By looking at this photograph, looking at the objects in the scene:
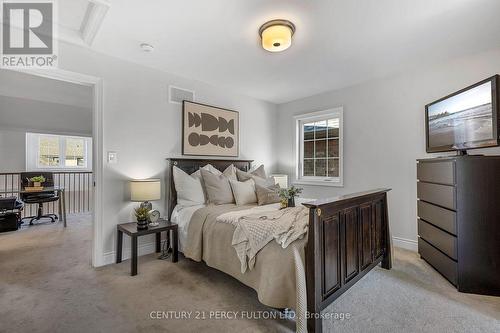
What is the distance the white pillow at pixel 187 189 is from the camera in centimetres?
309

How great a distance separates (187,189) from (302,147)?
2583 mm

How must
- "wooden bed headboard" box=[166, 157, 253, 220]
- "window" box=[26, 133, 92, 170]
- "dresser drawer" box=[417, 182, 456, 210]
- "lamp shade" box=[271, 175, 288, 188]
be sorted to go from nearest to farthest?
"dresser drawer" box=[417, 182, 456, 210] → "wooden bed headboard" box=[166, 157, 253, 220] → "lamp shade" box=[271, 175, 288, 188] → "window" box=[26, 133, 92, 170]

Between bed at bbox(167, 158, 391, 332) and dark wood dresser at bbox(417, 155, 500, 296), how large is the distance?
552mm

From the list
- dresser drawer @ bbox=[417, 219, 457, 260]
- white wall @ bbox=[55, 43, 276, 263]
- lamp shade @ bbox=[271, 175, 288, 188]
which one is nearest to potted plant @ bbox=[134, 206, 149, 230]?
→ white wall @ bbox=[55, 43, 276, 263]

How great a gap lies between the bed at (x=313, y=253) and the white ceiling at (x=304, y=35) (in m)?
1.60

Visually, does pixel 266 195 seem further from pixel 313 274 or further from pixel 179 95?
pixel 179 95

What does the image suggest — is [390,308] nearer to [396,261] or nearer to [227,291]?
[396,261]

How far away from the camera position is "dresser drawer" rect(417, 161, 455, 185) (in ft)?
7.56

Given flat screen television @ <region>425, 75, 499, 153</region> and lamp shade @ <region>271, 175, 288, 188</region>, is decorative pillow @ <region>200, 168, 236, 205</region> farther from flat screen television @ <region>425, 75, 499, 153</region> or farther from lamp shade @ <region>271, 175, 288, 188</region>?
flat screen television @ <region>425, 75, 499, 153</region>

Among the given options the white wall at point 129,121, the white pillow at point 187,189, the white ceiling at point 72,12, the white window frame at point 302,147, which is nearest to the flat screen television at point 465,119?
the white window frame at point 302,147

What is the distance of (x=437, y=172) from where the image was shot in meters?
2.51

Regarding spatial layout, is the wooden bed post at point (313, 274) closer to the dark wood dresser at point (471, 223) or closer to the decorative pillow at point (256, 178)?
the dark wood dresser at point (471, 223)

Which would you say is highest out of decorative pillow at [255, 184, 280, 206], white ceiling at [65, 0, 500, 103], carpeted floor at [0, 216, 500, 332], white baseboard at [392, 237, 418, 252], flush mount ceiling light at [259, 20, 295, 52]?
white ceiling at [65, 0, 500, 103]

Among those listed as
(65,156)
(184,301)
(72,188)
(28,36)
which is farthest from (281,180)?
(65,156)
